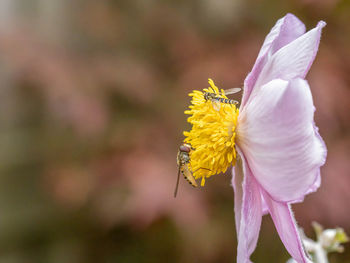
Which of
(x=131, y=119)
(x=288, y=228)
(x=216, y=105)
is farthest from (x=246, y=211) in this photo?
(x=131, y=119)

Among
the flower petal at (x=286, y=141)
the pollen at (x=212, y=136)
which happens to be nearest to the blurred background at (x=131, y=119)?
the pollen at (x=212, y=136)

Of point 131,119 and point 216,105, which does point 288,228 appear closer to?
point 216,105

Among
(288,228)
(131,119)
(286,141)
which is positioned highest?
(131,119)

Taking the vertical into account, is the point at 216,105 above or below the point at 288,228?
above

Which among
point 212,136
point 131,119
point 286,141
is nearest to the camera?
point 286,141

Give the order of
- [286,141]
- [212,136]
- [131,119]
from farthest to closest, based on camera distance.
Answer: [131,119] → [212,136] → [286,141]

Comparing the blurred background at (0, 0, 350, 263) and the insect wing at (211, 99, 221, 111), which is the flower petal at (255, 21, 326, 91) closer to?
the insect wing at (211, 99, 221, 111)

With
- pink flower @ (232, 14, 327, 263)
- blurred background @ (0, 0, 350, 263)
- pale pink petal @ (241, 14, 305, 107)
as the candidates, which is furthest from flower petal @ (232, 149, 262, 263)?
blurred background @ (0, 0, 350, 263)

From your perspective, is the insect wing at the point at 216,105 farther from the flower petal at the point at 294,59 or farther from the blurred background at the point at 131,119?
the blurred background at the point at 131,119
